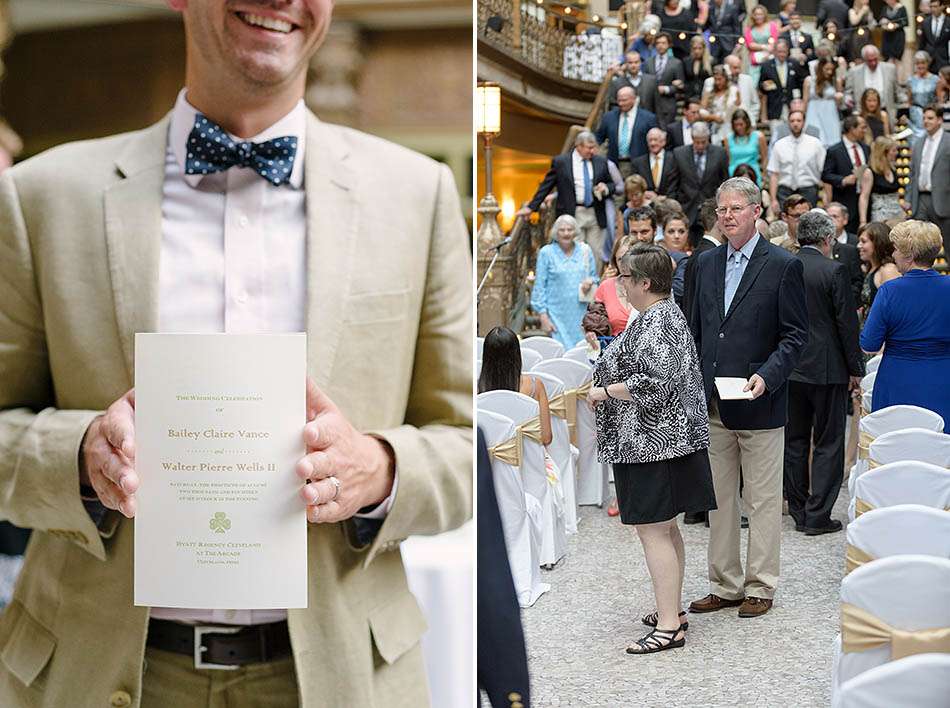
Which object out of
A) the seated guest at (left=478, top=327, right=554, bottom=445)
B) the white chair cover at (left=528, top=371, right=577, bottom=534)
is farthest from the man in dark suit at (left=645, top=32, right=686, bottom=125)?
the seated guest at (left=478, top=327, right=554, bottom=445)

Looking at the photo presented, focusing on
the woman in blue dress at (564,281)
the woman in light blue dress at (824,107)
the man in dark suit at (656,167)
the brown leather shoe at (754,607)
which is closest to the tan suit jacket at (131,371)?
the brown leather shoe at (754,607)

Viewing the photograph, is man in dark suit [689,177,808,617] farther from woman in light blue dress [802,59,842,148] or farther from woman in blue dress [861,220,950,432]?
woman in light blue dress [802,59,842,148]

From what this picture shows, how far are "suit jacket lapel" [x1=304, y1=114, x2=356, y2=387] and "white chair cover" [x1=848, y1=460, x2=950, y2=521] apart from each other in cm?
313

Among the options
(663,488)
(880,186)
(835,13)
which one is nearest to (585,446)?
(663,488)

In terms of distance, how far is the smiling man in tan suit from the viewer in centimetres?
183

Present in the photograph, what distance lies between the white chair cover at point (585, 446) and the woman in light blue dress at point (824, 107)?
6.69m

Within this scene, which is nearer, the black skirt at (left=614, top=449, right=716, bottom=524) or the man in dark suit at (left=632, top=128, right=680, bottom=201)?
the black skirt at (left=614, top=449, right=716, bottom=524)

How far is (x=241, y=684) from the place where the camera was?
1.85 metres

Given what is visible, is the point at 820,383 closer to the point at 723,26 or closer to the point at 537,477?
the point at 537,477

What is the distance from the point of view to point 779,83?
14312 mm

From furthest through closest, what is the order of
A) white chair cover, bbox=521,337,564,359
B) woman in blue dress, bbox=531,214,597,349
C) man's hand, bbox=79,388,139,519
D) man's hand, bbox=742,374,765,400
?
woman in blue dress, bbox=531,214,597,349, white chair cover, bbox=521,337,564,359, man's hand, bbox=742,374,765,400, man's hand, bbox=79,388,139,519

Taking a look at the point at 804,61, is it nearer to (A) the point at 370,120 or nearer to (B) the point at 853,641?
(B) the point at 853,641

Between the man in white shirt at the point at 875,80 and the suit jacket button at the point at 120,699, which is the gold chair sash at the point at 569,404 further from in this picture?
the man in white shirt at the point at 875,80

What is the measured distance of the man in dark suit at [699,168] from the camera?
36.5ft
